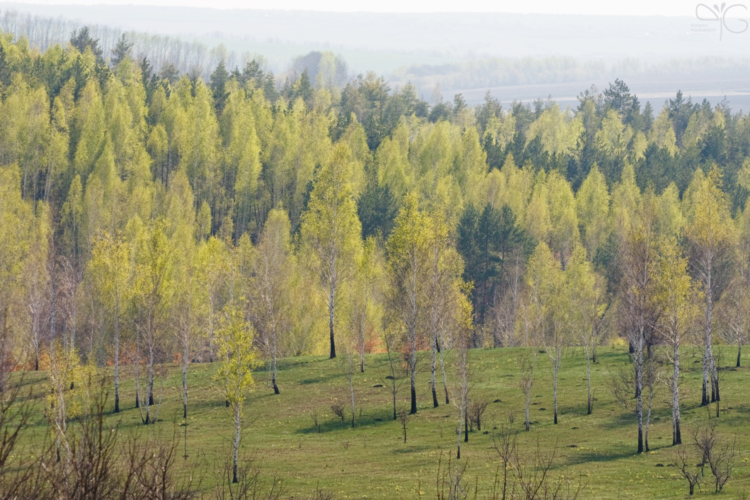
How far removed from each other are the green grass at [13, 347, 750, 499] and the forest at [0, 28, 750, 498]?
1241mm

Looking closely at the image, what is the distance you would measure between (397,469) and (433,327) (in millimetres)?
15114

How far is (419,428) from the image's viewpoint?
45.4 meters

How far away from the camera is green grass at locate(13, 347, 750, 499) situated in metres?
34.8

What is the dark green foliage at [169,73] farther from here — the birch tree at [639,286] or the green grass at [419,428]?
the birch tree at [639,286]

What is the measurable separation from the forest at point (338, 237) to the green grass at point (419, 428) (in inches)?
48.9

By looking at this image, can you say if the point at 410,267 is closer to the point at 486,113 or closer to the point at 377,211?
the point at 377,211

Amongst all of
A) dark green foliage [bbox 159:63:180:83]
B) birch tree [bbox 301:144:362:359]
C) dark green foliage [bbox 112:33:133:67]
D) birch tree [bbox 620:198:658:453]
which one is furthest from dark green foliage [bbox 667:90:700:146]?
birch tree [bbox 620:198:658:453]

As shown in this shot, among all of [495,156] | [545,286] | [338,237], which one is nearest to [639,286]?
[338,237]

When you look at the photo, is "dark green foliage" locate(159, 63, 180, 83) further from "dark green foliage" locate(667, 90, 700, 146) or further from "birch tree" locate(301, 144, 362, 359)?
"birch tree" locate(301, 144, 362, 359)

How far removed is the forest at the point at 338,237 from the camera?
48438mm

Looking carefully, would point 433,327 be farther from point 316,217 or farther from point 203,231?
point 203,231

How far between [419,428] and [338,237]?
73.4 feet

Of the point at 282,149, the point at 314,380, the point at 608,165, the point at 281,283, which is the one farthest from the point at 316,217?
the point at 608,165

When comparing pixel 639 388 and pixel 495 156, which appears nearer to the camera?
pixel 639 388
